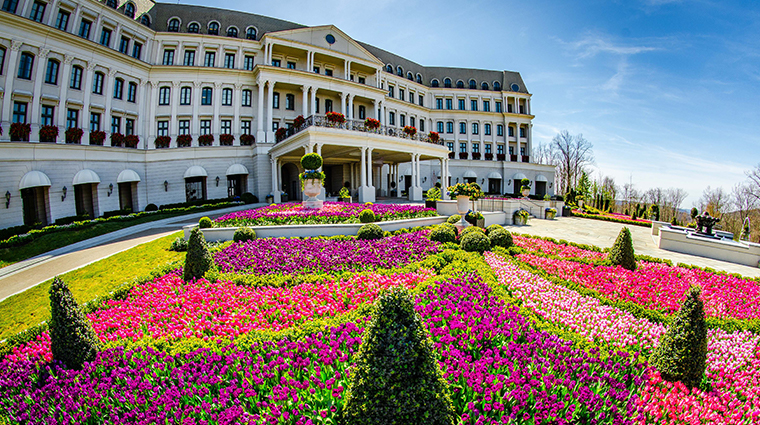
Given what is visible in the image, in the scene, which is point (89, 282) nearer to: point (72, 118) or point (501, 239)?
point (501, 239)

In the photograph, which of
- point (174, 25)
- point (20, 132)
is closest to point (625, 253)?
point (20, 132)

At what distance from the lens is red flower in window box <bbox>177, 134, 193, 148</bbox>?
30250 millimetres

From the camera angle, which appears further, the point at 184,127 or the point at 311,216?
the point at 184,127

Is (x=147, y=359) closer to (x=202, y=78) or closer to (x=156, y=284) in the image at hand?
(x=156, y=284)

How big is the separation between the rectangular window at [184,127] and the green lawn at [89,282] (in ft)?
75.2

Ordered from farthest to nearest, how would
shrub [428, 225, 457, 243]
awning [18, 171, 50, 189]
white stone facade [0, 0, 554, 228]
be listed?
white stone facade [0, 0, 554, 228] → awning [18, 171, 50, 189] → shrub [428, 225, 457, 243]

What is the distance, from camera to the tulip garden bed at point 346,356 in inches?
138

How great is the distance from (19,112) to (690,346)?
36914mm

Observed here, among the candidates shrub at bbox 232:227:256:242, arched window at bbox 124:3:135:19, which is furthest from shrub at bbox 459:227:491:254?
arched window at bbox 124:3:135:19

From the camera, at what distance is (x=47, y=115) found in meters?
24.5

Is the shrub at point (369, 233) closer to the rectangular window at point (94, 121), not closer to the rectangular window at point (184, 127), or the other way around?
the rectangular window at point (184, 127)

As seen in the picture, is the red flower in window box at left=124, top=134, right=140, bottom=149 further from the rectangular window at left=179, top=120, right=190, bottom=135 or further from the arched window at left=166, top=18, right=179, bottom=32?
the arched window at left=166, top=18, right=179, bottom=32

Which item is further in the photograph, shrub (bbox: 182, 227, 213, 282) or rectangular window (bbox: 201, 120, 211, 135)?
rectangular window (bbox: 201, 120, 211, 135)

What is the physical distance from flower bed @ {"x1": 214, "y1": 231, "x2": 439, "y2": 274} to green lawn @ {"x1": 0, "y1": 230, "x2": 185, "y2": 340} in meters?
2.39
